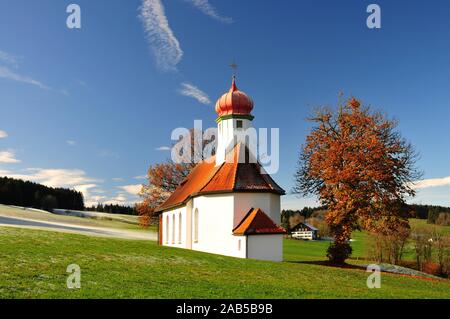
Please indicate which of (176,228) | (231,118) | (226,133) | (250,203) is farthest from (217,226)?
(176,228)

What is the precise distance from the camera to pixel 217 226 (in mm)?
→ 32188

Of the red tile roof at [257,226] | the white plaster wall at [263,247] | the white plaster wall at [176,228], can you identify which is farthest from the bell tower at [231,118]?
the white plaster wall at [263,247]

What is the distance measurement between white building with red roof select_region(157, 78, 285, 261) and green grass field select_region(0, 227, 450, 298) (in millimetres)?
3770

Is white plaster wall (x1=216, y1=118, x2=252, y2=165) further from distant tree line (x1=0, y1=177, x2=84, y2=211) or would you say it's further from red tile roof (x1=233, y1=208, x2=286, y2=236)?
distant tree line (x1=0, y1=177, x2=84, y2=211)

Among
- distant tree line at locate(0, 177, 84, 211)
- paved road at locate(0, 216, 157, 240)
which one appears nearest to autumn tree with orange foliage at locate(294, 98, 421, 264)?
paved road at locate(0, 216, 157, 240)

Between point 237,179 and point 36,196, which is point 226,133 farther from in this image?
point 36,196

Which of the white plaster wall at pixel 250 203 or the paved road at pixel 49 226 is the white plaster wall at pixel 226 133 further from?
the paved road at pixel 49 226

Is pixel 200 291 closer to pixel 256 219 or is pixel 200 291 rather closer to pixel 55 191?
pixel 256 219

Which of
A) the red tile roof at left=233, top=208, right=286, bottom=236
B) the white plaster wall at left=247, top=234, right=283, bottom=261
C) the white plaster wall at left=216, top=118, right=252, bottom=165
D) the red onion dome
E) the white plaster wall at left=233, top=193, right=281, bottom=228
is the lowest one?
the white plaster wall at left=247, top=234, right=283, bottom=261

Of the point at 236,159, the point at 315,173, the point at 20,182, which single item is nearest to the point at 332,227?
the point at 315,173

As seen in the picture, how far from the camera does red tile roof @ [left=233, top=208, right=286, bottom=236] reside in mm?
29578

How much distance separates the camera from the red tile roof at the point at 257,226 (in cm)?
2958

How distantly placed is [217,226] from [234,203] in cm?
220
